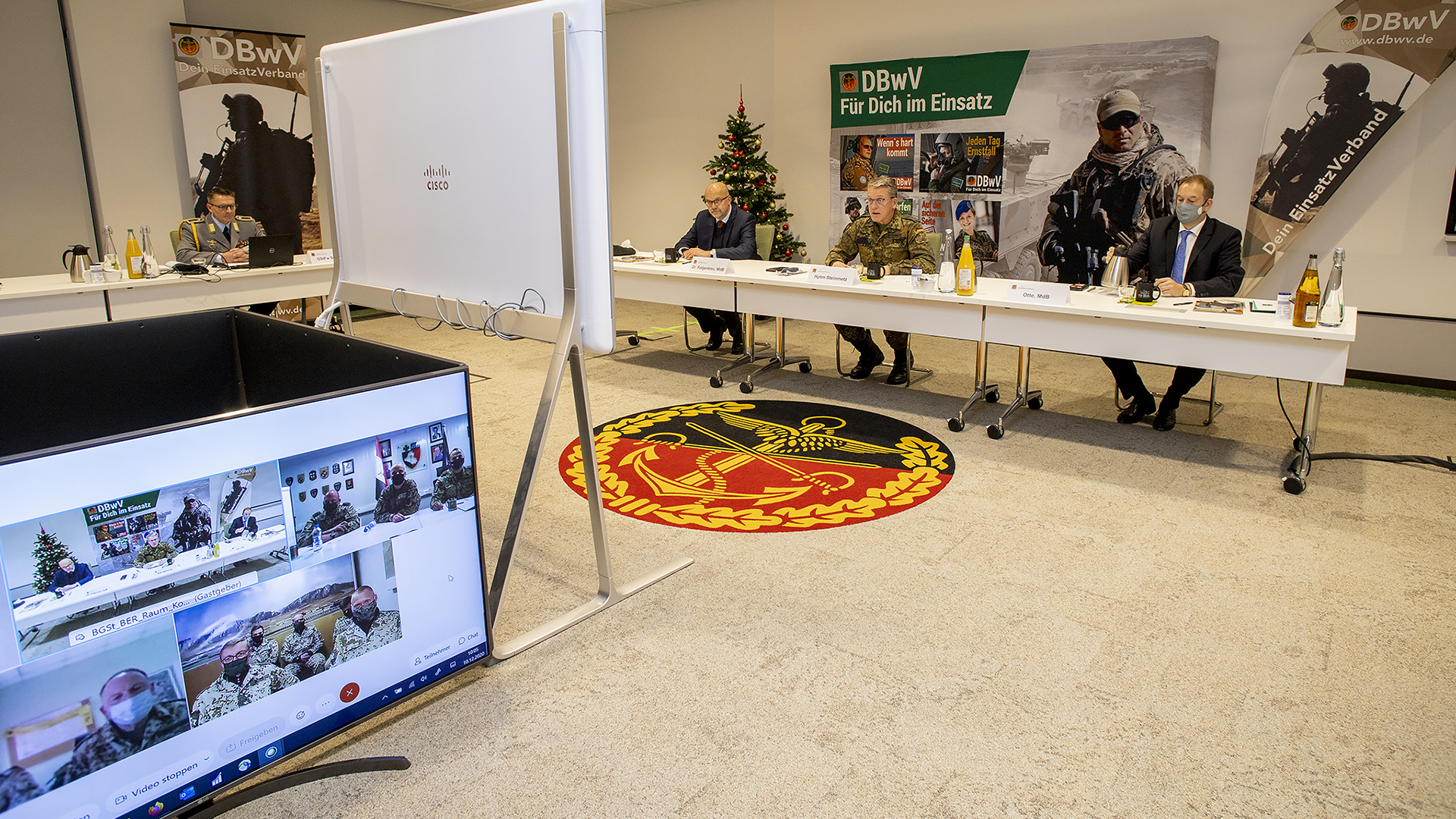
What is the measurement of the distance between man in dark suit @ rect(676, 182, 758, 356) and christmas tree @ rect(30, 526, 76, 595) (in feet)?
15.4

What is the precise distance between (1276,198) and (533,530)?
5167 millimetres

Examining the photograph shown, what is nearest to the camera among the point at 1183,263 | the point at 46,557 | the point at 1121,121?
the point at 46,557

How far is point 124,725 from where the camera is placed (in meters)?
1.40

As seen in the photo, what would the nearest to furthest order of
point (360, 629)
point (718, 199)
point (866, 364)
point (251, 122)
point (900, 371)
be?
point (360, 629)
point (900, 371)
point (866, 364)
point (718, 199)
point (251, 122)

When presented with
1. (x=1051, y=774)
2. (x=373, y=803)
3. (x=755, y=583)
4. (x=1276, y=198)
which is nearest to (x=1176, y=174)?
(x=1276, y=198)

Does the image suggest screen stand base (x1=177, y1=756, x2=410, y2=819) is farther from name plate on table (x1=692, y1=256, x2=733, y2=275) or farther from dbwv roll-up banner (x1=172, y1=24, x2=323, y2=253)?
dbwv roll-up banner (x1=172, y1=24, x2=323, y2=253)

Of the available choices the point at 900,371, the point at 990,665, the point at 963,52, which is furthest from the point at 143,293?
the point at 963,52

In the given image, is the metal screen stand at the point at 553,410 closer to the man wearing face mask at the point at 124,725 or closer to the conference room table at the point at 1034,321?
the man wearing face mask at the point at 124,725

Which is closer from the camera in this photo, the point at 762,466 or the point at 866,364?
the point at 762,466

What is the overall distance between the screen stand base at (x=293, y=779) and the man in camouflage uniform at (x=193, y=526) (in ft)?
1.80

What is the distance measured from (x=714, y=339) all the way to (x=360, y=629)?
191 inches

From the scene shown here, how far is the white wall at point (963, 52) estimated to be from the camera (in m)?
5.21

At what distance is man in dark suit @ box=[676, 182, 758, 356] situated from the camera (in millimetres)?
5824

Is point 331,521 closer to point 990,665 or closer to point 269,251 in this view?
point 990,665
